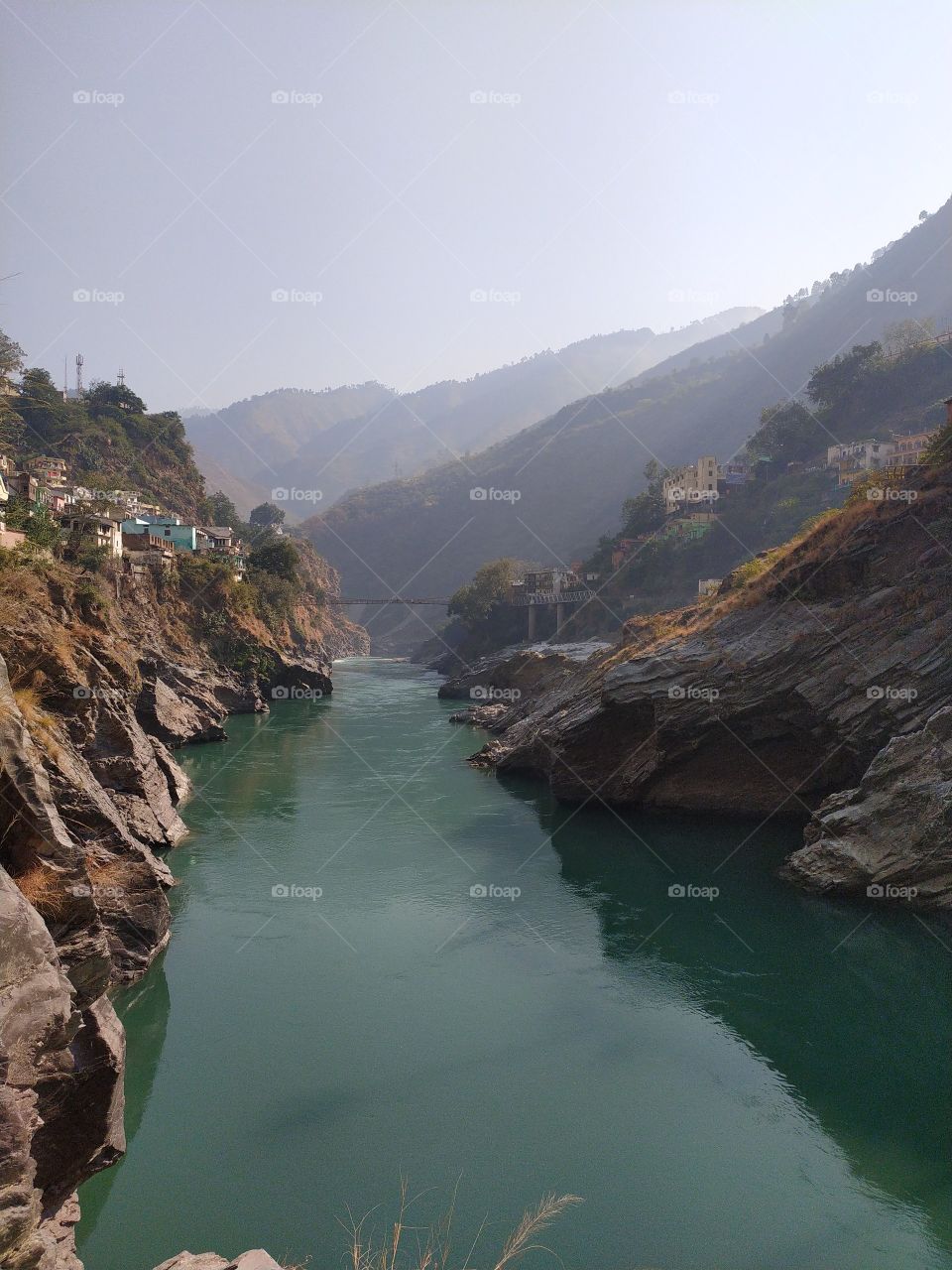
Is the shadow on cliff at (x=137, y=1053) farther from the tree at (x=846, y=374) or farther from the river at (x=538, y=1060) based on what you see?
the tree at (x=846, y=374)

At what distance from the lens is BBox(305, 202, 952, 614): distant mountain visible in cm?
10306

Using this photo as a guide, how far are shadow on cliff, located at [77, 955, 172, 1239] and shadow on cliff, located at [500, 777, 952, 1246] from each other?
7909mm

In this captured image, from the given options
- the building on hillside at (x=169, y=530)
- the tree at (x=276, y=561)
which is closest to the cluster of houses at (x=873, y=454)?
the tree at (x=276, y=561)

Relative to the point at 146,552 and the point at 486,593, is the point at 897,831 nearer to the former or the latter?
the point at 146,552

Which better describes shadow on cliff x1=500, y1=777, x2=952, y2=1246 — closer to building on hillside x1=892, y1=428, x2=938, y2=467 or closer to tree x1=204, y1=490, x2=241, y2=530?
building on hillside x1=892, y1=428, x2=938, y2=467

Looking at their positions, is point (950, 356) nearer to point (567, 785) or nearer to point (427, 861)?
point (567, 785)

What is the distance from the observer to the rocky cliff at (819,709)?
17047 mm

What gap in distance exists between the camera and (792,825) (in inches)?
897

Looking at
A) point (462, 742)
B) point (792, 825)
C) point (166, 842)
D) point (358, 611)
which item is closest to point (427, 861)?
point (166, 842)

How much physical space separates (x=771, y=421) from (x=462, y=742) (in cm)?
3963

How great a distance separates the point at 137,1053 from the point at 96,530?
3222 cm

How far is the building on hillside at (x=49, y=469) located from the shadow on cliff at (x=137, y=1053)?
1509 inches

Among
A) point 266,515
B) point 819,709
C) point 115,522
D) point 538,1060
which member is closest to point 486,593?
point 115,522

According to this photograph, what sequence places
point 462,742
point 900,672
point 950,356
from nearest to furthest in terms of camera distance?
point 900,672
point 462,742
point 950,356
